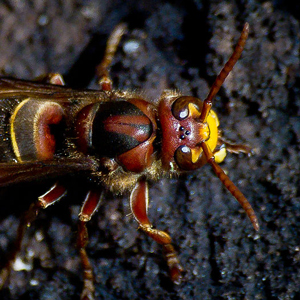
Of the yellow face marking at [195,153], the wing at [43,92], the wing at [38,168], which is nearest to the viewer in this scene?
the yellow face marking at [195,153]

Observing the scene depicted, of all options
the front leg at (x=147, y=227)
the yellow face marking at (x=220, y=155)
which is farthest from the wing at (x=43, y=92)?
the yellow face marking at (x=220, y=155)

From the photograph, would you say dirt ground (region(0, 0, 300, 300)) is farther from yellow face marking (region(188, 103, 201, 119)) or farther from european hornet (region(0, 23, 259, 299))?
yellow face marking (region(188, 103, 201, 119))

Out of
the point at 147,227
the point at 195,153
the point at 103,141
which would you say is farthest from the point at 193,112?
the point at 147,227

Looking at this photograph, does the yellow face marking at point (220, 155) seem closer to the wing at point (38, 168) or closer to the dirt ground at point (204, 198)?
the dirt ground at point (204, 198)

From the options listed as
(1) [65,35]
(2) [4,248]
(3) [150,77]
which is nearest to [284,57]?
(3) [150,77]

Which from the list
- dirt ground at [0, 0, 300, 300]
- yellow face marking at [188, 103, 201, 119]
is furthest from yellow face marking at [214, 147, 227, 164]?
yellow face marking at [188, 103, 201, 119]

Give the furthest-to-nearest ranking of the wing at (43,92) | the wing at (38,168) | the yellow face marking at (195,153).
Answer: the wing at (43,92), the wing at (38,168), the yellow face marking at (195,153)

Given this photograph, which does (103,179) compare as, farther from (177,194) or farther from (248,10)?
(248,10)
